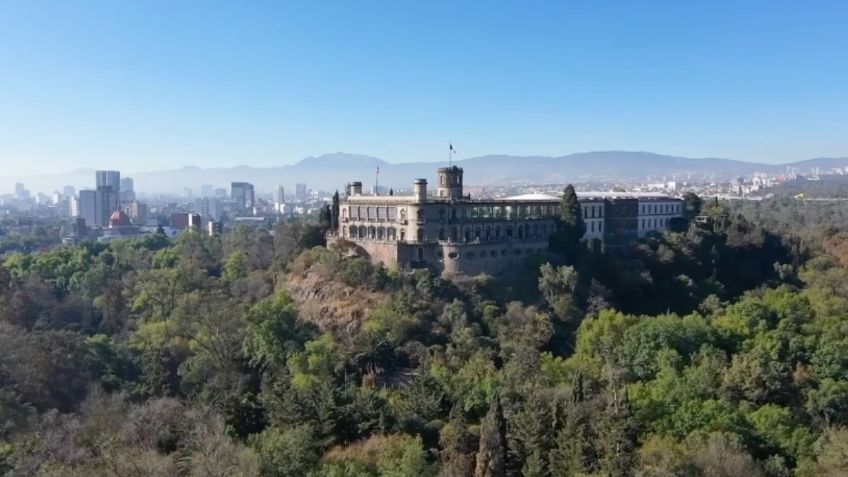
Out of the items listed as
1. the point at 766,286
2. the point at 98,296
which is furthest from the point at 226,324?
the point at 766,286

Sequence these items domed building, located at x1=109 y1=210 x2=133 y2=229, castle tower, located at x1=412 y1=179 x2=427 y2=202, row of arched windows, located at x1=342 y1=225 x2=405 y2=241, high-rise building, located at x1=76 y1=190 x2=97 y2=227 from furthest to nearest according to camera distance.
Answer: high-rise building, located at x1=76 y1=190 x2=97 y2=227
domed building, located at x1=109 y1=210 x2=133 y2=229
row of arched windows, located at x1=342 y1=225 x2=405 y2=241
castle tower, located at x1=412 y1=179 x2=427 y2=202

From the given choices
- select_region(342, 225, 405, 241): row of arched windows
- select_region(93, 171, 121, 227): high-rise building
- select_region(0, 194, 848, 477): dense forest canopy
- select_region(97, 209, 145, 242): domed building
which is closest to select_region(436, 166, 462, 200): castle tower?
select_region(342, 225, 405, 241): row of arched windows

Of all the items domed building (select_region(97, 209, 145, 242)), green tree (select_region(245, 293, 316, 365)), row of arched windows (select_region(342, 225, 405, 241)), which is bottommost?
green tree (select_region(245, 293, 316, 365))

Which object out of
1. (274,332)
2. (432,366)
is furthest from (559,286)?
(274,332)

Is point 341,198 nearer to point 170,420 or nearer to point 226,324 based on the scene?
point 226,324

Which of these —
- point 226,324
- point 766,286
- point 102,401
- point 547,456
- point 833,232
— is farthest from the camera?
point 833,232

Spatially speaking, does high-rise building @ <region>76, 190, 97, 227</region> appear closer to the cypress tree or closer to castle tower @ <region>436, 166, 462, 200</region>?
castle tower @ <region>436, 166, 462, 200</region>

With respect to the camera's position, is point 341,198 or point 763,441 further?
point 341,198
